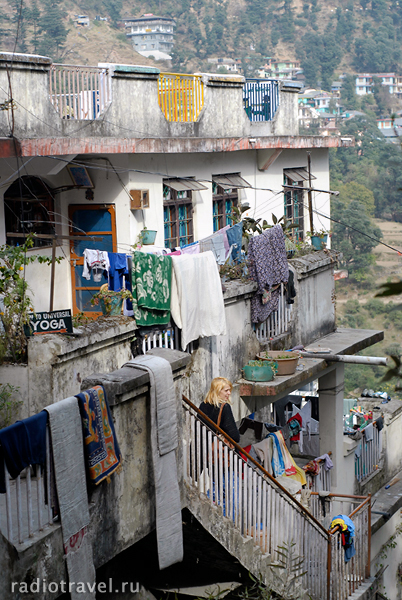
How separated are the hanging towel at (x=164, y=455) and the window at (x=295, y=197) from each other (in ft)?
38.1

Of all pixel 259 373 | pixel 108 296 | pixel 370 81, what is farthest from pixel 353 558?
pixel 370 81

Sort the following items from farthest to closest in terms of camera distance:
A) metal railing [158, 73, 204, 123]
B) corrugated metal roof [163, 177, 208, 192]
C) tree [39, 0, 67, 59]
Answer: tree [39, 0, 67, 59] → metal railing [158, 73, 204, 123] → corrugated metal roof [163, 177, 208, 192]

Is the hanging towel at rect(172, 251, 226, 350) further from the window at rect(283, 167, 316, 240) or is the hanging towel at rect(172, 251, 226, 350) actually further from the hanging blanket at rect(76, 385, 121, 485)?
the window at rect(283, 167, 316, 240)

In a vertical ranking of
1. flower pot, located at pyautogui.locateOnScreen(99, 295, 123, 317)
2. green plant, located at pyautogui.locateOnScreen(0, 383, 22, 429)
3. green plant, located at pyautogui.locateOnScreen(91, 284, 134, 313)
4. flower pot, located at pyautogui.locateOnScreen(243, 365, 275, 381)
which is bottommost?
flower pot, located at pyautogui.locateOnScreen(243, 365, 275, 381)

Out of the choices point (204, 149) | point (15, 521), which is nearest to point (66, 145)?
point (204, 149)

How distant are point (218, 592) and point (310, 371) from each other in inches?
168

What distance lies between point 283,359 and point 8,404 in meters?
4.67

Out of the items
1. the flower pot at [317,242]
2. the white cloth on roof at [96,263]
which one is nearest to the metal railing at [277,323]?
the flower pot at [317,242]

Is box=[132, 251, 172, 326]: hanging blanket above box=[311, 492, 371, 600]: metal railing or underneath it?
above

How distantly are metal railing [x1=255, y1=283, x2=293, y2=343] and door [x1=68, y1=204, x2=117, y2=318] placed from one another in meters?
3.20

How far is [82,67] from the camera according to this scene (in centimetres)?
1253

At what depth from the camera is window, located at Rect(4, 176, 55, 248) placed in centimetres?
1201

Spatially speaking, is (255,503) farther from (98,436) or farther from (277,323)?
(277,323)

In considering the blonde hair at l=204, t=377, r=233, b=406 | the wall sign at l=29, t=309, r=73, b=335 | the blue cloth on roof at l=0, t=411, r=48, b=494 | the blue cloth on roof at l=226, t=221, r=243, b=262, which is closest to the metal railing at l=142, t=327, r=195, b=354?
the blonde hair at l=204, t=377, r=233, b=406
